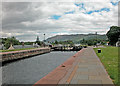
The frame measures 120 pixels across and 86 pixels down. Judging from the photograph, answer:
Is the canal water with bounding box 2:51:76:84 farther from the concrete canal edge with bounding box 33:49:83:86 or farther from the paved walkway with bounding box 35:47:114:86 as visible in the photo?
the paved walkway with bounding box 35:47:114:86

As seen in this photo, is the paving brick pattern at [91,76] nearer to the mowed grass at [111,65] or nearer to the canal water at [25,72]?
the mowed grass at [111,65]

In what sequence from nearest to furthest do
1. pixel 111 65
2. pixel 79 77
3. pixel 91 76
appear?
pixel 79 77, pixel 91 76, pixel 111 65

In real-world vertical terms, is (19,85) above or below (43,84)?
below

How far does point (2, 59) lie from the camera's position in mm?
21516

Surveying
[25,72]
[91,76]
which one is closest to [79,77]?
[91,76]

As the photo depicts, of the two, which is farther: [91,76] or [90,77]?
[91,76]

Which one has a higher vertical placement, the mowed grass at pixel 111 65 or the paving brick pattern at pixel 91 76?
the mowed grass at pixel 111 65

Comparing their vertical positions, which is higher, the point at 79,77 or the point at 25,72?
the point at 79,77

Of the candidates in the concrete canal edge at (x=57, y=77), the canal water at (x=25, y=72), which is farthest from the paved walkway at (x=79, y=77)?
the canal water at (x=25, y=72)

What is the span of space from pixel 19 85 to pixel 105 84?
5964 mm

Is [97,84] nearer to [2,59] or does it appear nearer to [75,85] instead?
[75,85]

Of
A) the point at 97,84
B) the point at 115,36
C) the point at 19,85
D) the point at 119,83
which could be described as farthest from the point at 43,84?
the point at 115,36

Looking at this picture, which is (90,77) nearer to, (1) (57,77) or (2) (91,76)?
(2) (91,76)


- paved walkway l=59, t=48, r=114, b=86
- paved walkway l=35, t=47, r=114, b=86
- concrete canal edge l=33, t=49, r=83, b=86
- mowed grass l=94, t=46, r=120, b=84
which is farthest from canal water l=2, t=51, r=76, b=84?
mowed grass l=94, t=46, r=120, b=84
